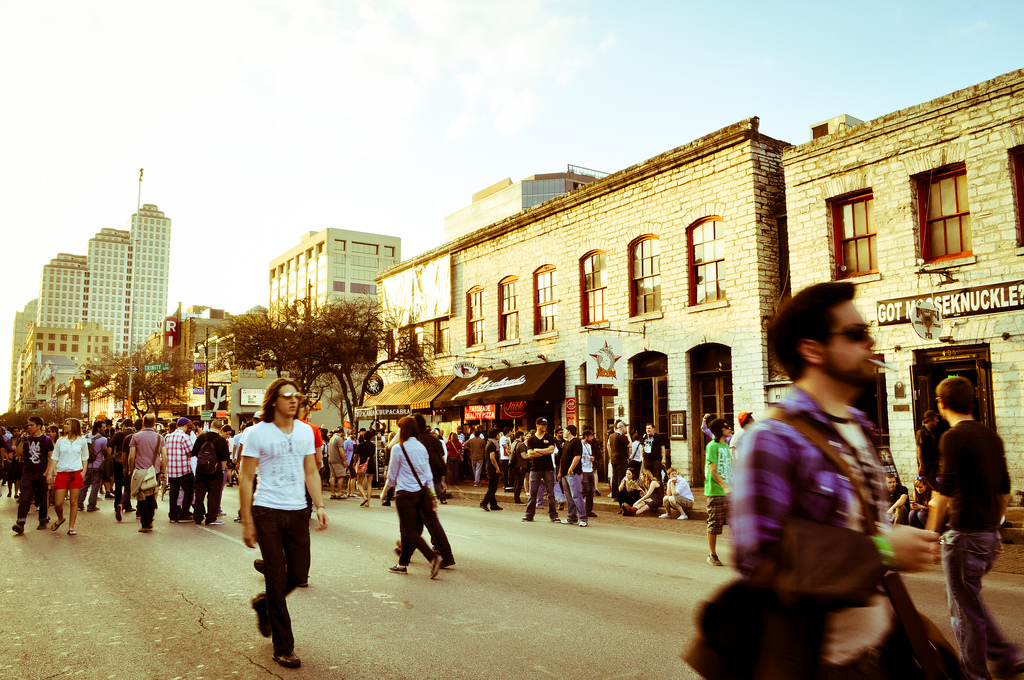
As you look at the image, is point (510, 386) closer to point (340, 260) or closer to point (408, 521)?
point (408, 521)

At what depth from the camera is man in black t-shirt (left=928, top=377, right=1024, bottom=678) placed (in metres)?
4.67

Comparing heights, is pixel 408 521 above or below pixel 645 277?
below

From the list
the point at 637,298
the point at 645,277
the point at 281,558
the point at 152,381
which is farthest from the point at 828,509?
the point at 152,381

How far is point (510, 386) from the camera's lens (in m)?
24.2

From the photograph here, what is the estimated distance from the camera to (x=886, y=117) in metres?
15.6

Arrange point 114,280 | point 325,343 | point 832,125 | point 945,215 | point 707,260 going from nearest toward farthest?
point 945,215, point 832,125, point 707,260, point 325,343, point 114,280

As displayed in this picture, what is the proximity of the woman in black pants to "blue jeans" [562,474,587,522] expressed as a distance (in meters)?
5.62

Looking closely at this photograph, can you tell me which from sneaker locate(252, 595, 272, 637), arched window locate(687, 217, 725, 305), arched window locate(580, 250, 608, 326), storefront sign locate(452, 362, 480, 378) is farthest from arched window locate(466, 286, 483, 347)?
sneaker locate(252, 595, 272, 637)

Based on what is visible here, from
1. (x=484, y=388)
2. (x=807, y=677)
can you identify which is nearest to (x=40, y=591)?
(x=807, y=677)

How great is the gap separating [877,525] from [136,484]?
42.3ft

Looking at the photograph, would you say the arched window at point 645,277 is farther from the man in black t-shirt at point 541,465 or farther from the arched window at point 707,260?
Result: the man in black t-shirt at point 541,465

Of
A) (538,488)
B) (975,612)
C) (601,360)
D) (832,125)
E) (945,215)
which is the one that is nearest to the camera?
(975,612)

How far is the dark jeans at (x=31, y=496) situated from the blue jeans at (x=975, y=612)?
42.8ft

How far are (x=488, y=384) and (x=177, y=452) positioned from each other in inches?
501
